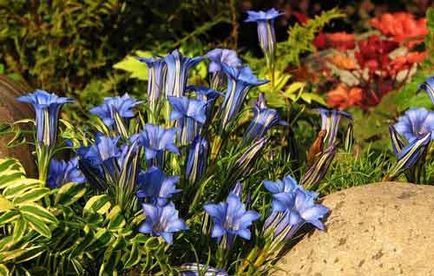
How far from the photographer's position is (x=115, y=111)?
350 centimetres

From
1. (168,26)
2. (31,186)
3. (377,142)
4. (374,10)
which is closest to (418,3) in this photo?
(374,10)

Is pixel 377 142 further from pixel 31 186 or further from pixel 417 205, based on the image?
pixel 31 186

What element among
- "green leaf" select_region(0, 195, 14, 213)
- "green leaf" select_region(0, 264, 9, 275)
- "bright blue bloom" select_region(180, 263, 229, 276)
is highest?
"green leaf" select_region(0, 195, 14, 213)

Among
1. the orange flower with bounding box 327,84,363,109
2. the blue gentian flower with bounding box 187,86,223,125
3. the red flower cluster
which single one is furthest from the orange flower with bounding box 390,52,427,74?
the blue gentian flower with bounding box 187,86,223,125

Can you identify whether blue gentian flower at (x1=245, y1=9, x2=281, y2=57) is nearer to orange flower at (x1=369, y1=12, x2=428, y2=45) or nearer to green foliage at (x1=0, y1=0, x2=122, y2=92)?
orange flower at (x1=369, y1=12, x2=428, y2=45)

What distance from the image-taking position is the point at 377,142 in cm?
473

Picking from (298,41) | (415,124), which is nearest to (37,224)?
(415,124)

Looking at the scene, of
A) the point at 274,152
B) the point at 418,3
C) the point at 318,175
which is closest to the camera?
the point at 318,175

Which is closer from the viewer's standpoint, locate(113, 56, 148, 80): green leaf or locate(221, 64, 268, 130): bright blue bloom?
locate(221, 64, 268, 130): bright blue bloom

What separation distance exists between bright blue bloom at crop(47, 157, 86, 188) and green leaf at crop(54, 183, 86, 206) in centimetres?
9

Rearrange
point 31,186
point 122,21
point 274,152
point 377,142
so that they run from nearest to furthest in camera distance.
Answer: point 31,186
point 274,152
point 377,142
point 122,21

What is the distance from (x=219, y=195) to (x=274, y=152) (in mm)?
633

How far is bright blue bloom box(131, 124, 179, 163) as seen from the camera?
3.20 meters

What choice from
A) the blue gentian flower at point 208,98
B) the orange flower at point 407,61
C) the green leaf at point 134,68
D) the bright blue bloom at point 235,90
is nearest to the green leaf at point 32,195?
the blue gentian flower at point 208,98
